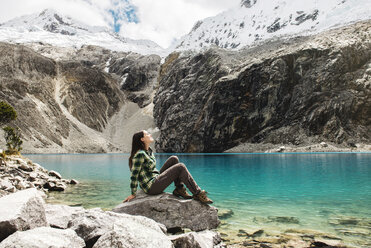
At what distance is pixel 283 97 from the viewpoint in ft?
334

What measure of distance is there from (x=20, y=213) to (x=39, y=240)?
1205 mm

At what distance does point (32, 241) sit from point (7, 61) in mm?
159744

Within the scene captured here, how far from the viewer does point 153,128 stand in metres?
144

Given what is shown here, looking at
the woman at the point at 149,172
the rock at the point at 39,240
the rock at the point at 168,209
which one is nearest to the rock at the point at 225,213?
the rock at the point at 168,209

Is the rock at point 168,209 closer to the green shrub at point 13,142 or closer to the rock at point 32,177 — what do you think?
the rock at point 32,177

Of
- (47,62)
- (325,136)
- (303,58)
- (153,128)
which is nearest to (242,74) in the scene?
(303,58)

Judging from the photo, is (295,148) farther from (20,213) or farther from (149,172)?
(20,213)

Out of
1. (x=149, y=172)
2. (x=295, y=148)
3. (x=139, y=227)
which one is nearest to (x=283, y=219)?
(x=149, y=172)

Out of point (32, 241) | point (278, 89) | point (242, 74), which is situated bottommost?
point (32, 241)

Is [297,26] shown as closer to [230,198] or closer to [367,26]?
[367,26]

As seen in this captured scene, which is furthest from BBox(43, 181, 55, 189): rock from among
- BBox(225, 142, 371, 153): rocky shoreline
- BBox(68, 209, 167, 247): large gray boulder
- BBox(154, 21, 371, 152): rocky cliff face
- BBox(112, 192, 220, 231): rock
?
BBox(154, 21, 371, 152): rocky cliff face

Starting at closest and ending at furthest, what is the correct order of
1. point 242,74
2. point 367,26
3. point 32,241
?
point 32,241
point 367,26
point 242,74

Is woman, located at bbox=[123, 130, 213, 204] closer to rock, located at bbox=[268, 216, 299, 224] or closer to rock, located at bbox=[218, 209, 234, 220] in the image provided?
rock, located at bbox=[218, 209, 234, 220]

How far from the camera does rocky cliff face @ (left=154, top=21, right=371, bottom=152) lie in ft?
301
